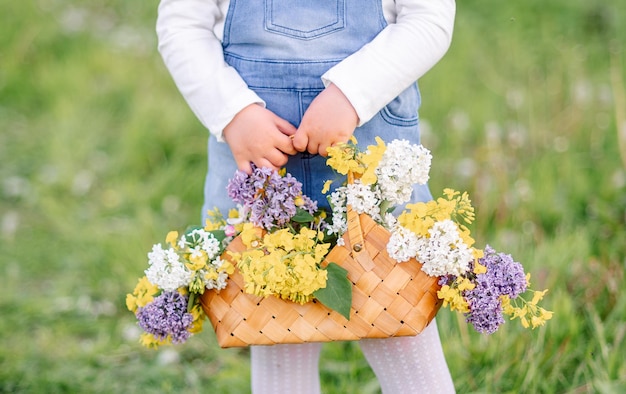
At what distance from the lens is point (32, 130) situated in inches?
136

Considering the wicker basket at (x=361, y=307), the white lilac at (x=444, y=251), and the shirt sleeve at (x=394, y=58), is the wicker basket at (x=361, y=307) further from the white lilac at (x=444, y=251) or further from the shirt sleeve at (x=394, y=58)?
the shirt sleeve at (x=394, y=58)

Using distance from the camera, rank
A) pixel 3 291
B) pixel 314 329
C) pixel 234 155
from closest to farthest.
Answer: pixel 314 329 → pixel 234 155 → pixel 3 291

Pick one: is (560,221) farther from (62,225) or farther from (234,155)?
(62,225)

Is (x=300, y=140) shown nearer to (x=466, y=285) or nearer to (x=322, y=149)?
(x=322, y=149)

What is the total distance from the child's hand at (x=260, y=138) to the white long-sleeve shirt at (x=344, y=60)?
0.02 metres

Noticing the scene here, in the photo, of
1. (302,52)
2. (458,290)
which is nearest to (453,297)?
(458,290)

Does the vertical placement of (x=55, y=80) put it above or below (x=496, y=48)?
below

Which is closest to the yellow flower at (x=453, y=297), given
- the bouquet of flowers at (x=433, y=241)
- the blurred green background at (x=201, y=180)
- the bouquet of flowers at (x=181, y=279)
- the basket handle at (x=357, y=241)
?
the bouquet of flowers at (x=433, y=241)

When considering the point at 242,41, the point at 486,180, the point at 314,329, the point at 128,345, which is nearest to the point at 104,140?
the point at 128,345

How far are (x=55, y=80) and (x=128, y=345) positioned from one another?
70.4 inches

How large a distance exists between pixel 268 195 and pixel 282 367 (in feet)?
1.37

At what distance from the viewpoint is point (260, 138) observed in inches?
49.9

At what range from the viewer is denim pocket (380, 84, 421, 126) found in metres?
1.34

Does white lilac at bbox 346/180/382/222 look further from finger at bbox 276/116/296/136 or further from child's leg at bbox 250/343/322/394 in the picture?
child's leg at bbox 250/343/322/394
